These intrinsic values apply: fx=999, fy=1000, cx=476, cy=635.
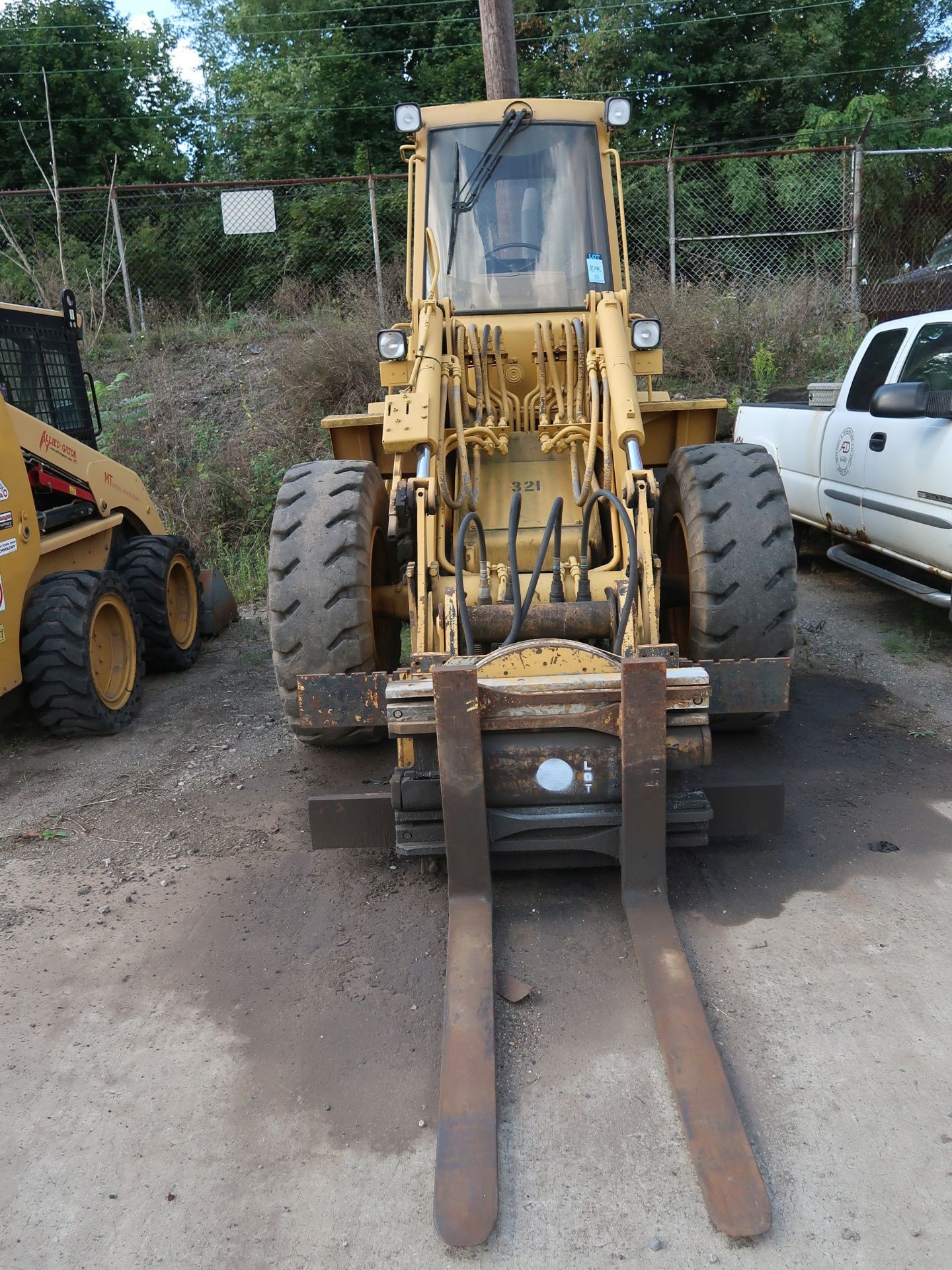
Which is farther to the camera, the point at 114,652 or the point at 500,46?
the point at 500,46

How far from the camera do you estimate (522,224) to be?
525 centimetres

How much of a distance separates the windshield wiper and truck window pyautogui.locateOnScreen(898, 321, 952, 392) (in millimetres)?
2873

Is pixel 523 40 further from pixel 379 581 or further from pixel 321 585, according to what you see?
pixel 321 585

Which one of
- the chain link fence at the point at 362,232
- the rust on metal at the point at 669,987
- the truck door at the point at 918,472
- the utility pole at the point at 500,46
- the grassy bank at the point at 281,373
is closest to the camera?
the rust on metal at the point at 669,987

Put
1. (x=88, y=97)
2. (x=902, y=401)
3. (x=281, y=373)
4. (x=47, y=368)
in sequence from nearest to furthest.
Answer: (x=902, y=401)
(x=47, y=368)
(x=281, y=373)
(x=88, y=97)

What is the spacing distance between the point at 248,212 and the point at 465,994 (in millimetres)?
14467

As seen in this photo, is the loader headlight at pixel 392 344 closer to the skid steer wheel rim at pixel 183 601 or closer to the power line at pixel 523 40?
the skid steer wheel rim at pixel 183 601

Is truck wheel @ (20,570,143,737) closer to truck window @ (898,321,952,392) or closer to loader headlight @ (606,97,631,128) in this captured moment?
loader headlight @ (606,97,631,128)

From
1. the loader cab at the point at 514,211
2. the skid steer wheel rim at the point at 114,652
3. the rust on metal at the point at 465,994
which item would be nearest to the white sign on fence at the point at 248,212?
the skid steer wheel rim at the point at 114,652

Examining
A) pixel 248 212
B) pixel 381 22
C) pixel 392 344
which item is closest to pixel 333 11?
pixel 381 22

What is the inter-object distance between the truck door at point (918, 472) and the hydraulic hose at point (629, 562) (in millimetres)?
2648

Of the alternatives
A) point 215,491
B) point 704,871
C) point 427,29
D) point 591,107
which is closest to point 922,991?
point 704,871

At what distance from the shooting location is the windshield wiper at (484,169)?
5234 millimetres

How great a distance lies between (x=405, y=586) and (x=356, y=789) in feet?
3.35
